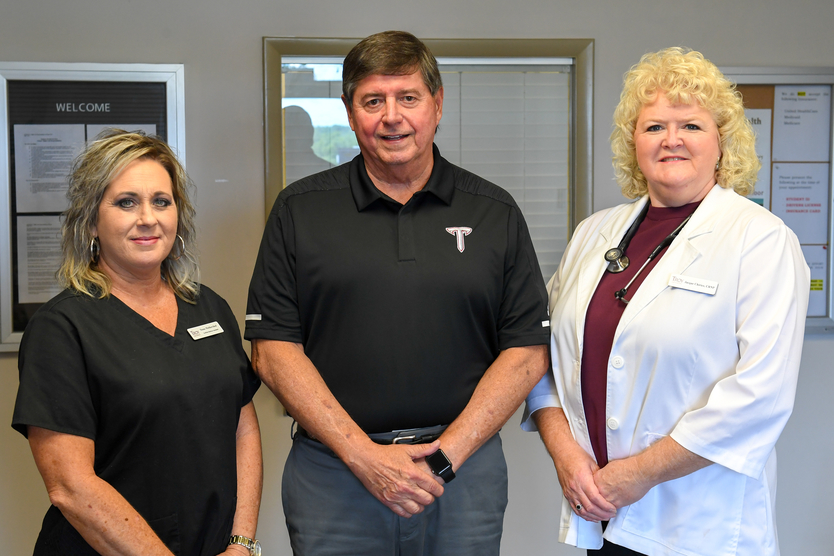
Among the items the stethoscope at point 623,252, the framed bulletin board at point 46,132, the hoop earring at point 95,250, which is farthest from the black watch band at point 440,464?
the framed bulletin board at point 46,132

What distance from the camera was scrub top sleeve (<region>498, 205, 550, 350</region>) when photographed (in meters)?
1.71

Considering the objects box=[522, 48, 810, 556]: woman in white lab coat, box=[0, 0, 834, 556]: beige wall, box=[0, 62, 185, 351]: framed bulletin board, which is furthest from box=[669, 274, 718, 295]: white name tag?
box=[0, 62, 185, 351]: framed bulletin board

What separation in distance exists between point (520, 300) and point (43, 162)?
1862 mm

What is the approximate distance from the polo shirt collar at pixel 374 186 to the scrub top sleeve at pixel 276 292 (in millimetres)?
194

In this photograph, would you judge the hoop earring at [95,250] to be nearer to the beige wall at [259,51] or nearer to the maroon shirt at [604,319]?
the beige wall at [259,51]

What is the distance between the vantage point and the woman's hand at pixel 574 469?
1.55 meters

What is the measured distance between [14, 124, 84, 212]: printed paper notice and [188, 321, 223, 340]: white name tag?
A: 123 centimetres

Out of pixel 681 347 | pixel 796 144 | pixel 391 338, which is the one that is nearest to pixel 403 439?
pixel 391 338

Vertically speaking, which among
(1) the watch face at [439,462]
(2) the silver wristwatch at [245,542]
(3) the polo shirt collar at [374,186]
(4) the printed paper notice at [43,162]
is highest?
(4) the printed paper notice at [43,162]

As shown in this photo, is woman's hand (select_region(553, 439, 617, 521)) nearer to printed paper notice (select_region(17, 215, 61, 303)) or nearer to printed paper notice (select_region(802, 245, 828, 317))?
printed paper notice (select_region(802, 245, 828, 317))

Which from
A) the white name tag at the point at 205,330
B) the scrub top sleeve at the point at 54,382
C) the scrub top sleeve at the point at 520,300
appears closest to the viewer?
the scrub top sleeve at the point at 54,382

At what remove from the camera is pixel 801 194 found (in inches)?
105

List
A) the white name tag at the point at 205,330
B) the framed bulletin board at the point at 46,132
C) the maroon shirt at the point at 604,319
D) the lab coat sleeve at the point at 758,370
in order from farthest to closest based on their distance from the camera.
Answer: the framed bulletin board at the point at 46,132 < the maroon shirt at the point at 604,319 < the white name tag at the point at 205,330 < the lab coat sleeve at the point at 758,370

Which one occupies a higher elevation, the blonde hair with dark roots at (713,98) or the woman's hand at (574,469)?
the blonde hair with dark roots at (713,98)
